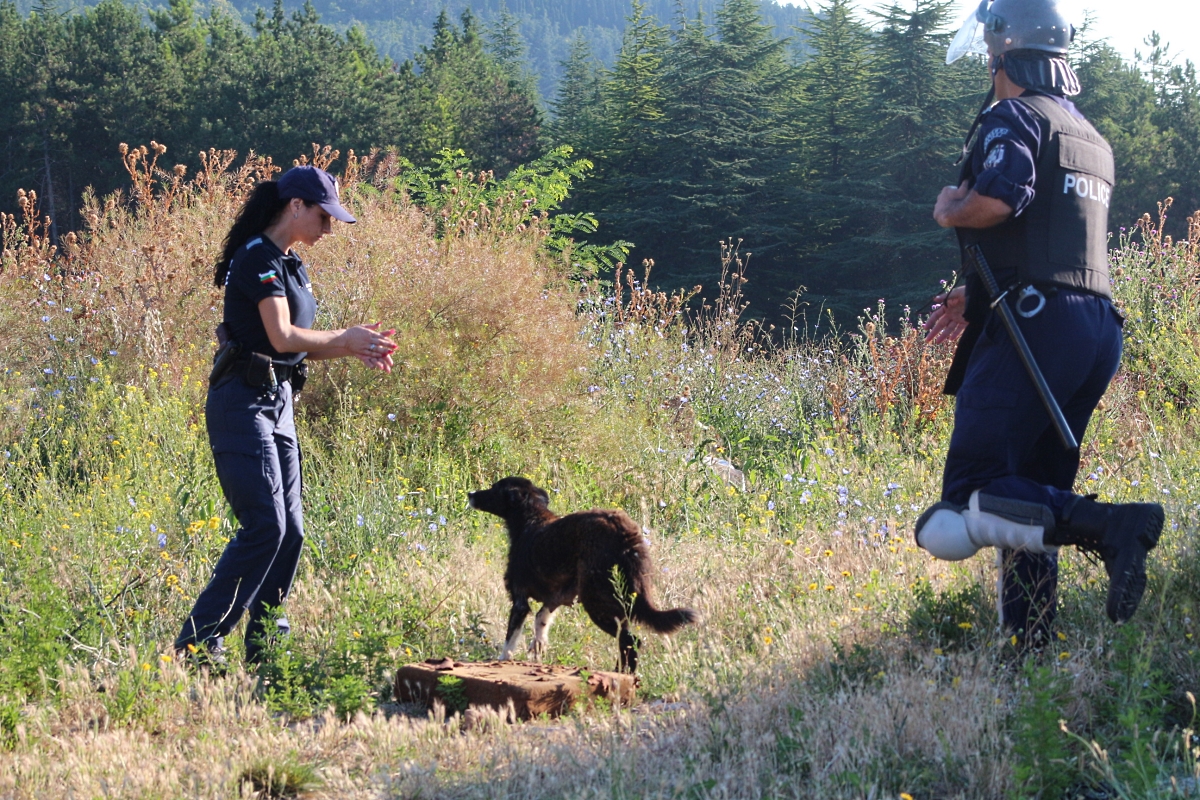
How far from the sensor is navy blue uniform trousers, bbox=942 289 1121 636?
363 cm

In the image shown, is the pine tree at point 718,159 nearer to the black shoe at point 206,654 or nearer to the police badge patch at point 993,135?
the black shoe at point 206,654

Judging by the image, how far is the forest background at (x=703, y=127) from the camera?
1555 inches

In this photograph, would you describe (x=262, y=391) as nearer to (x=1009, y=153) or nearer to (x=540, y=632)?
(x=540, y=632)

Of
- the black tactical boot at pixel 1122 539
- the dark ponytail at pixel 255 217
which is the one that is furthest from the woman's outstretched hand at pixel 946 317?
the dark ponytail at pixel 255 217

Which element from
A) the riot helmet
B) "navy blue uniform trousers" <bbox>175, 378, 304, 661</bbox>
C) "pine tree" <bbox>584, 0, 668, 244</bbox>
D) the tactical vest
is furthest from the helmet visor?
"pine tree" <bbox>584, 0, 668, 244</bbox>

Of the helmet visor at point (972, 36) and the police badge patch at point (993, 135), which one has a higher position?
the helmet visor at point (972, 36)

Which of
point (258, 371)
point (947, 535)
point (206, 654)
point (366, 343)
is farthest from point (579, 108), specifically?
point (947, 535)

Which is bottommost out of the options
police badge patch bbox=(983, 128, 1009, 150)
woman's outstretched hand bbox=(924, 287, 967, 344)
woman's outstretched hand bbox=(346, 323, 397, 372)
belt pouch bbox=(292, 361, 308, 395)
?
belt pouch bbox=(292, 361, 308, 395)

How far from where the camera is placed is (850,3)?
43.6m

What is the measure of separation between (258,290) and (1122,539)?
3376 mm

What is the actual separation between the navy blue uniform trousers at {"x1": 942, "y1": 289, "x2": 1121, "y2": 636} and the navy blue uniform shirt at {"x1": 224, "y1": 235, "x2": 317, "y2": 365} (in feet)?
9.06

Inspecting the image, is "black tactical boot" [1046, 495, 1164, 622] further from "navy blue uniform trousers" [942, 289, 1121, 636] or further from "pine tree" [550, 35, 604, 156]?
"pine tree" [550, 35, 604, 156]

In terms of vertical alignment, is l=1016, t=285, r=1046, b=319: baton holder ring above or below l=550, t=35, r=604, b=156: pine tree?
below

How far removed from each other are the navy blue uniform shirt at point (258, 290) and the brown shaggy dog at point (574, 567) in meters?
1.27
